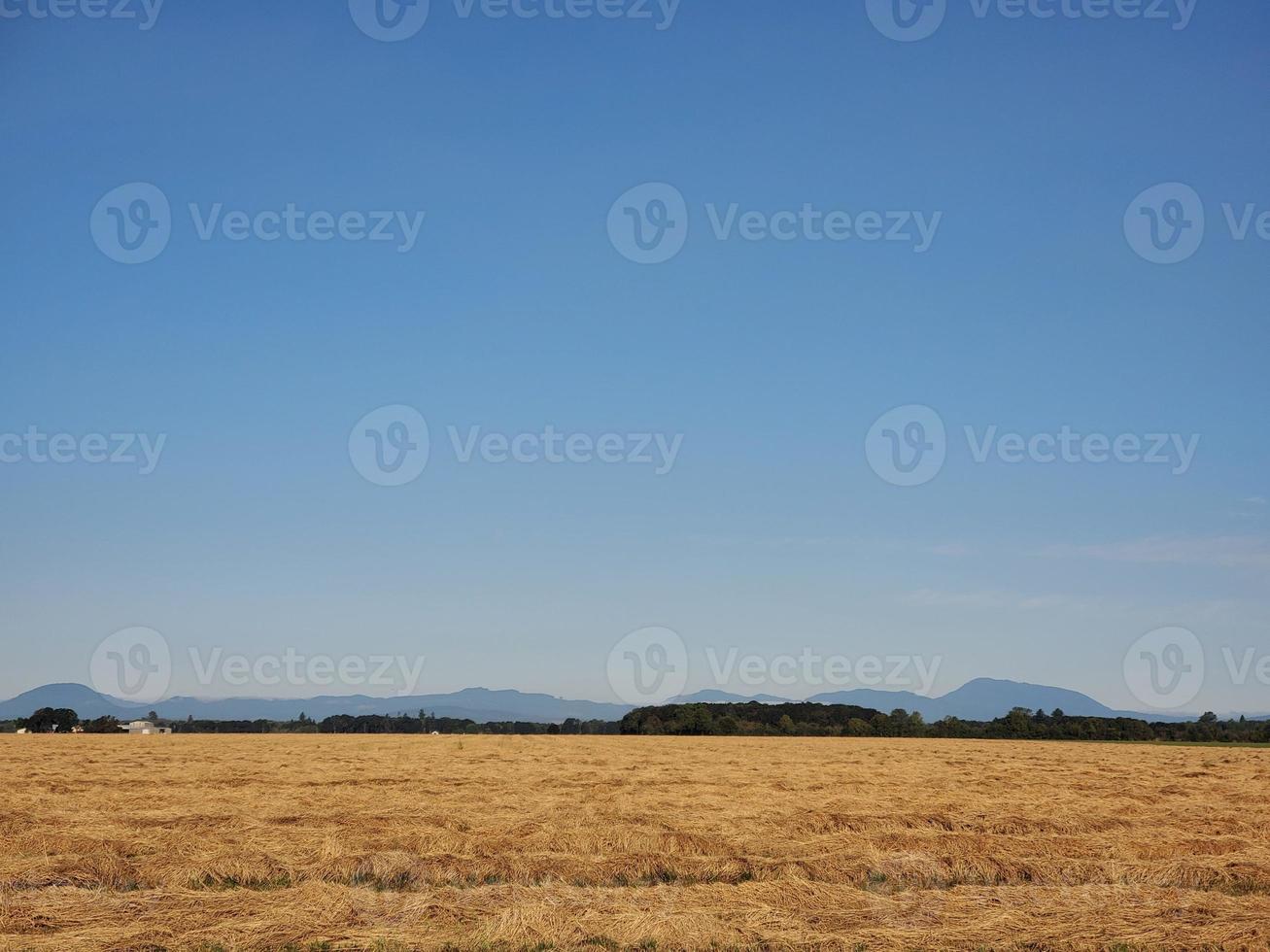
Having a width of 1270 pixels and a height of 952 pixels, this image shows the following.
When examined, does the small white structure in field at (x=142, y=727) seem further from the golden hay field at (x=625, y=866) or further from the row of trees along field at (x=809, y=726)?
the golden hay field at (x=625, y=866)

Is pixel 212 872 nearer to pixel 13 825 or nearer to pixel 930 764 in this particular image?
pixel 13 825

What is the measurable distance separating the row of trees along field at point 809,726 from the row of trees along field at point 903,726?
95 millimetres

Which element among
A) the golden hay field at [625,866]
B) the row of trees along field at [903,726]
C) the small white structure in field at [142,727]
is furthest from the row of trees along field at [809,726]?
the golden hay field at [625,866]

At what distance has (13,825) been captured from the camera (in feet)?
58.1

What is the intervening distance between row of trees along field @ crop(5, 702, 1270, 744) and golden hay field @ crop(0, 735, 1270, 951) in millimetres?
81866

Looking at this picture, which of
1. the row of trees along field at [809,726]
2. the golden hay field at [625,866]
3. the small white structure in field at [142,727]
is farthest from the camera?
the small white structure in field at [142,727]

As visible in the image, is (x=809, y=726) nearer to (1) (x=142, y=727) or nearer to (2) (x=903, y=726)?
(2) (x=903, y=726)

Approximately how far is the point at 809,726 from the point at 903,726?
1194 cm

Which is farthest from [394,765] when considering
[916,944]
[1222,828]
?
[916,944]

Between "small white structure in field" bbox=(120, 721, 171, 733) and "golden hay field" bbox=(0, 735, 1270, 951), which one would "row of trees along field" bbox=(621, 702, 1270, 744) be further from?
"golden hay field" bbox=(0, 735, 1270, 951)

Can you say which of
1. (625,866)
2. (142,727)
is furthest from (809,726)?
(625,866)

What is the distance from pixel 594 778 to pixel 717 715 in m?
90.1

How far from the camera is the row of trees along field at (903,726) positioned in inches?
3920

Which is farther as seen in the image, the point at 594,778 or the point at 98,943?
the point at 594,778
